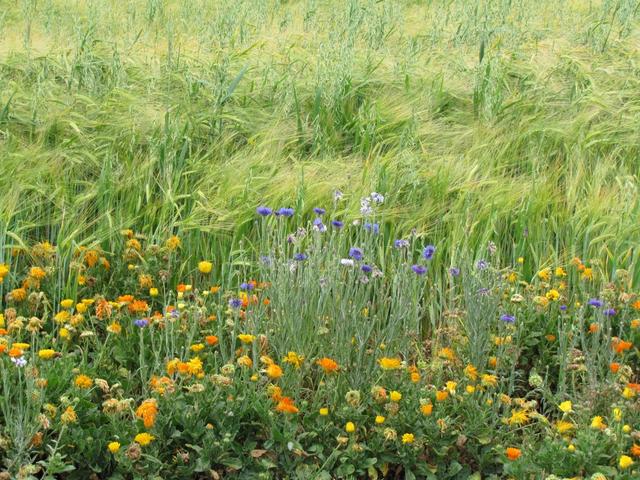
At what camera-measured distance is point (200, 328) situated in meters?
3.00

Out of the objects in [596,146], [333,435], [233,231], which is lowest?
[333,435]

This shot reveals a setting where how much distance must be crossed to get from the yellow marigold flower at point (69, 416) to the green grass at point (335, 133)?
1009mm

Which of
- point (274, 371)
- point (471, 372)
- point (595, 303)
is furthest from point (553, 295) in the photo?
point (274, 371)

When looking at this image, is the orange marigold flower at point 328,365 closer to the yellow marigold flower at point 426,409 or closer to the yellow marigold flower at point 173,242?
the yellow marigold flower at point 426,409

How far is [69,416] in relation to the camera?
93.1 inches

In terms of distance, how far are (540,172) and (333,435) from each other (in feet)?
5.73

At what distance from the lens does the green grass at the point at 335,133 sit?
345cm

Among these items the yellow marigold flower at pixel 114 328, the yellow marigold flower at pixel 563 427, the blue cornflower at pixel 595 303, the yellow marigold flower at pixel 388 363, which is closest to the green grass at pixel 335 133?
the blue cornflower at pixel 595 303

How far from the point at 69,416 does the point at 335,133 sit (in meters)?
2.15

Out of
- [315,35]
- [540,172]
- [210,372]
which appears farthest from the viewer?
[315,35]

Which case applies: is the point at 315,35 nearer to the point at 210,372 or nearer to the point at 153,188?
the point at 153,188

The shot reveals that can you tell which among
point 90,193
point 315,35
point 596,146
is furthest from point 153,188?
point 315,35

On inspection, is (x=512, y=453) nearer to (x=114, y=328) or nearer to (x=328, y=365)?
(x=328, y=365)

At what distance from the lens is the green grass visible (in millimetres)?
3449
